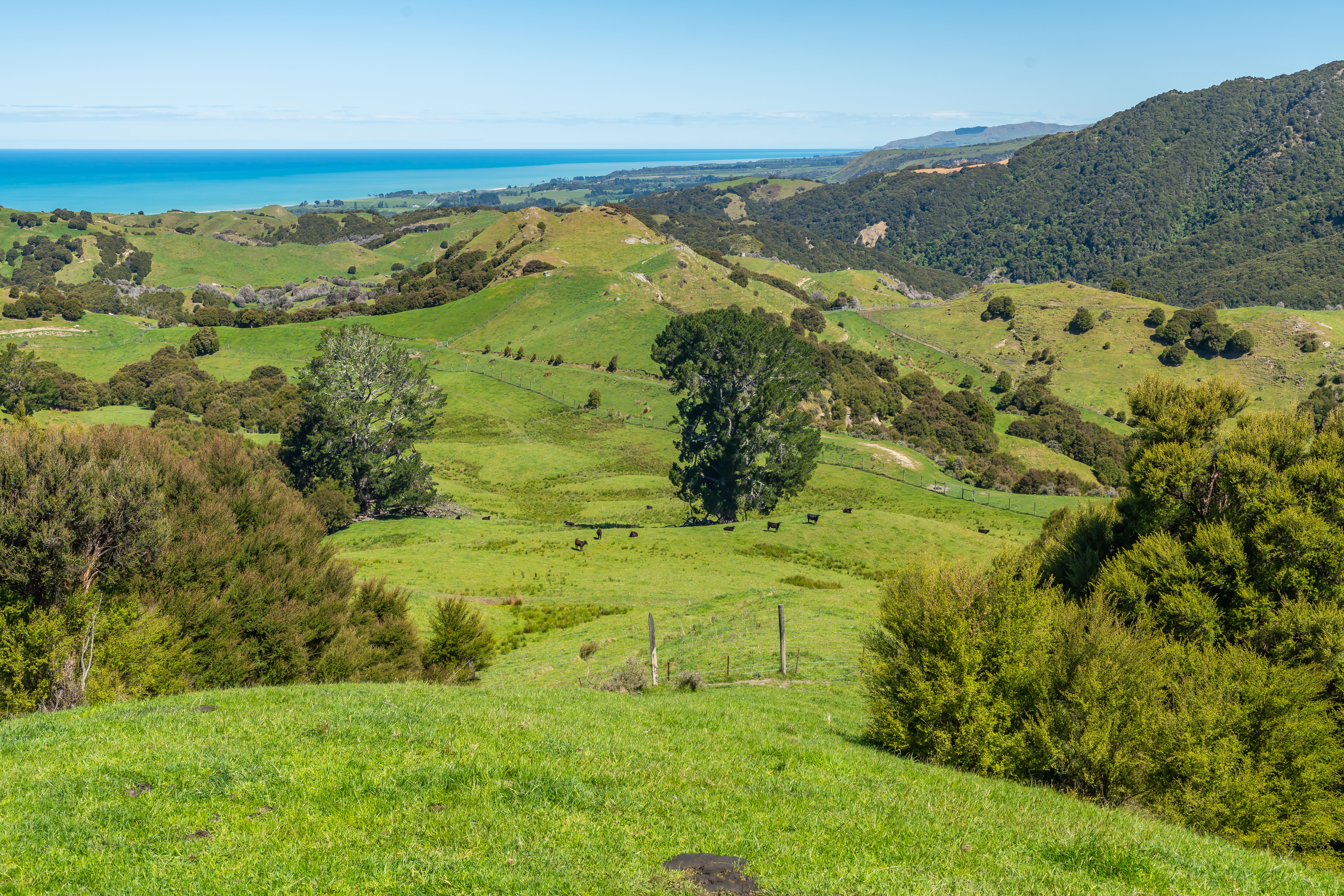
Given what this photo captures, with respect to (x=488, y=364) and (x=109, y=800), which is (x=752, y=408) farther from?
(x=488, y=364)

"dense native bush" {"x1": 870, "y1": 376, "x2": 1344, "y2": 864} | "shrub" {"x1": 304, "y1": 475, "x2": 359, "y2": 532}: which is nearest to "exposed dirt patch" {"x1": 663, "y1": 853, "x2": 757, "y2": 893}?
"dense native bush" {"x1": 870, "y1": 376, "x2": 1344, "y2": 864}

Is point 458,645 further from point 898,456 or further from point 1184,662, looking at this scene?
point 898,456

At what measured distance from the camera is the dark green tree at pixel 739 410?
185 feet

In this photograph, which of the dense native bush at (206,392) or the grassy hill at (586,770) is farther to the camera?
the dense native bush at (206,392)

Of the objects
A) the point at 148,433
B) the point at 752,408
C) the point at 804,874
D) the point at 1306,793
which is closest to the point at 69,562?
the point at 148,433

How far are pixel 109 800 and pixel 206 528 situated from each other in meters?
13.5

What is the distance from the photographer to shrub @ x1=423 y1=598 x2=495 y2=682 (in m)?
23.7

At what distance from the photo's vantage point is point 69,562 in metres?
16.9

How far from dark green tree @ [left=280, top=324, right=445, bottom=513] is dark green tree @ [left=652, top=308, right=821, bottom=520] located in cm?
2066

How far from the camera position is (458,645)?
2391cm

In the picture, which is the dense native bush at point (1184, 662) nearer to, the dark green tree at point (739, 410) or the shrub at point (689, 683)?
the shrub at point (689, 683)

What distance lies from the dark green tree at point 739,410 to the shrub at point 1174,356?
104m

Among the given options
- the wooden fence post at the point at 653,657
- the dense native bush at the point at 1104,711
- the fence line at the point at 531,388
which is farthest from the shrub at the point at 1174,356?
the wooden fence post at the point at 653,657

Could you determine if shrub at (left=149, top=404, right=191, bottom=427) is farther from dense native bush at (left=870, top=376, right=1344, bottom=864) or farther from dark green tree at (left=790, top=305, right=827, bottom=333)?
dark green tree at (left=790, top=305, right=827, bottom=333)
